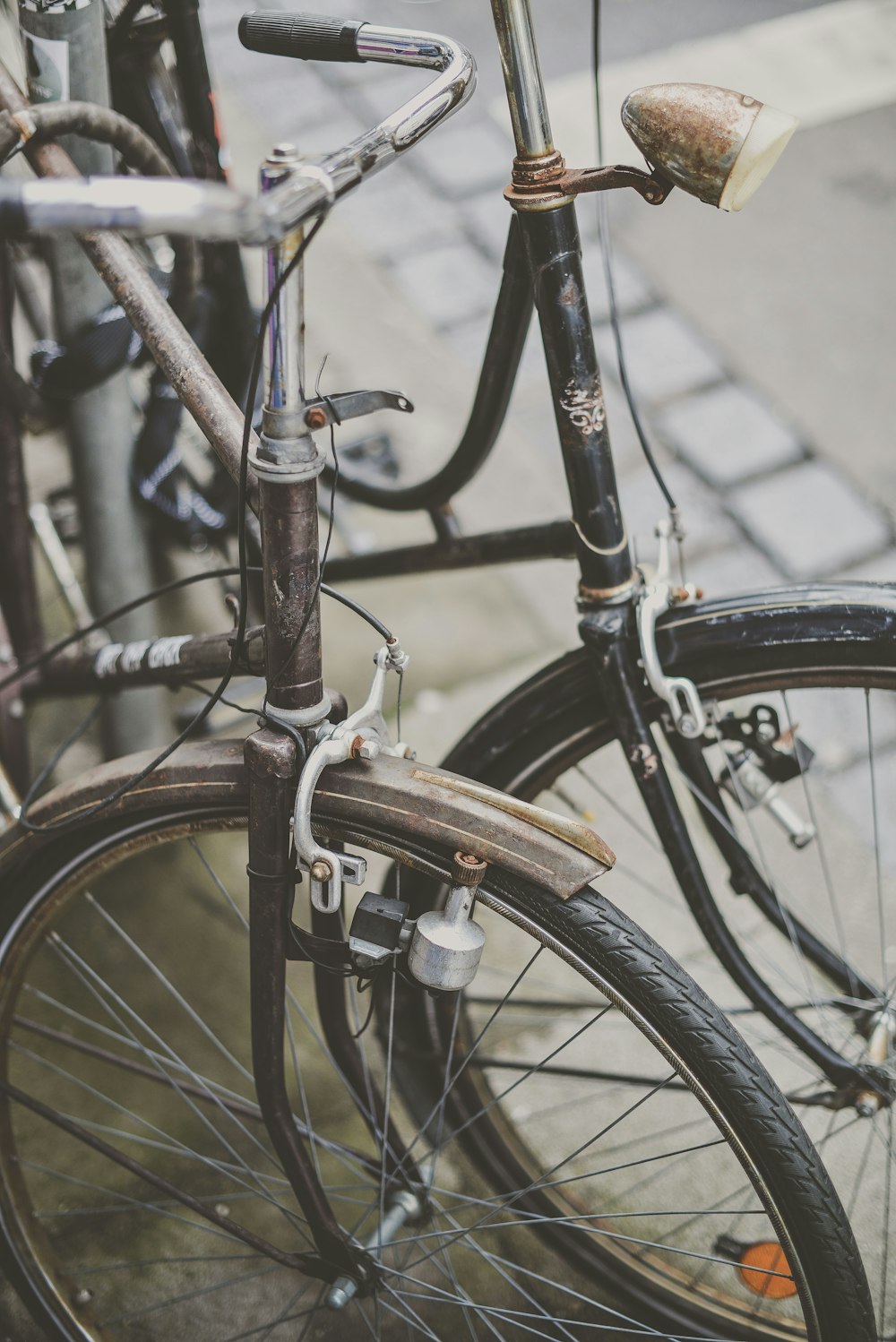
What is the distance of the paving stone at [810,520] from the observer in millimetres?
2709

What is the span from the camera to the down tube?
1.27 m

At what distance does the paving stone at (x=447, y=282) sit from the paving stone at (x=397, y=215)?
6cm

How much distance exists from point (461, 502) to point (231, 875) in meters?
1.11

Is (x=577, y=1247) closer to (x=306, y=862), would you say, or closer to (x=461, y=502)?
(x=306, y=862)

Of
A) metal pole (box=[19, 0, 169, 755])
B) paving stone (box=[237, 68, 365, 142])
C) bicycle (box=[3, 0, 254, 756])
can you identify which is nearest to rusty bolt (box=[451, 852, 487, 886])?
bicycle (box=[3, 0, 254, 756])

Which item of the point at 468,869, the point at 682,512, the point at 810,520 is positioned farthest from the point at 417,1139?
the point at 810,520

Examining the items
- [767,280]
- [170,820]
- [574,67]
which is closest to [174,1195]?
[170,820]

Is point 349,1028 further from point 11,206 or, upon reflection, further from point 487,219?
point 487,219

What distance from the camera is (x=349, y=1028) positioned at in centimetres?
151

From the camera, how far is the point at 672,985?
1.17 meters

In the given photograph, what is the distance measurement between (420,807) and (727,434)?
2.08 metres

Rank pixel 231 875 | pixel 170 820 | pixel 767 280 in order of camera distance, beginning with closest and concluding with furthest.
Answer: pixel 170 820
pixel 231 875
pixel 767 280

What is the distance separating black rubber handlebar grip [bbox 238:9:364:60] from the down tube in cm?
27

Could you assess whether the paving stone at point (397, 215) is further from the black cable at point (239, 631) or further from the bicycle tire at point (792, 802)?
the black cable at point (239, 631)
